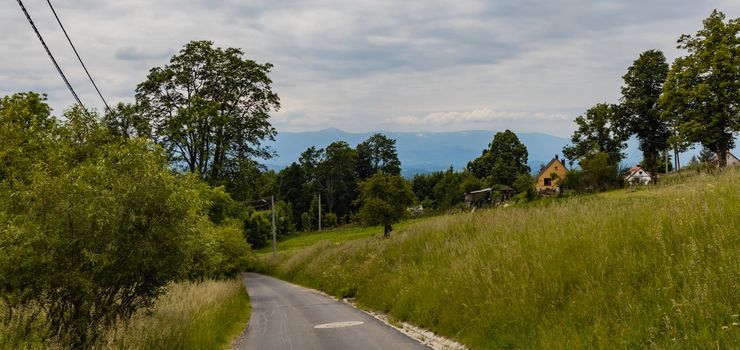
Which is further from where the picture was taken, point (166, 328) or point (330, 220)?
point (330, 220)

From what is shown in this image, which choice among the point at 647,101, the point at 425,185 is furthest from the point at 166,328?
the point at 425,185

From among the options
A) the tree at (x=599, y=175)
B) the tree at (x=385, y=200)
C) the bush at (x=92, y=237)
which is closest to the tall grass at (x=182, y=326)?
the bush at (x=92, y=237)

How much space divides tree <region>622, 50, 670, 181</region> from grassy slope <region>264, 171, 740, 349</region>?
48.6 meters

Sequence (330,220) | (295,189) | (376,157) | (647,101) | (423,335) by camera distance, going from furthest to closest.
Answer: (376,157), (295,189), (330,220), (647,101), (423,335)

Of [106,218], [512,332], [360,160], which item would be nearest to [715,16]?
[512,332]

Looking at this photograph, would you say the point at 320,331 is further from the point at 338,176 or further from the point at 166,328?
the point at 338,176

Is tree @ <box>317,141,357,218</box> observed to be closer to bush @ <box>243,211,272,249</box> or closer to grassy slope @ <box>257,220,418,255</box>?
grassy slope @ <box>257,220,418,255</box>

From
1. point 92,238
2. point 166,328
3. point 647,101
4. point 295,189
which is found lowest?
point 166,328

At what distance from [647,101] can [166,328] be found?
5832 cm

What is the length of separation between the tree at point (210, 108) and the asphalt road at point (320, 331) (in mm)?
19817

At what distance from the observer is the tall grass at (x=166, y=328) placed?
7.56m

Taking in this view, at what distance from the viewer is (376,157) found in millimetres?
116312

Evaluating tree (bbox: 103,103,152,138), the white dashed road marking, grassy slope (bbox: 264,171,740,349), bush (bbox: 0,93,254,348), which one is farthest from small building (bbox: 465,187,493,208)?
bush (bbox: 0,93,254,348)

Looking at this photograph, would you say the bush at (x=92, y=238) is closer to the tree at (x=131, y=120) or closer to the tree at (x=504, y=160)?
the tree at (x=131, y=120)
